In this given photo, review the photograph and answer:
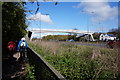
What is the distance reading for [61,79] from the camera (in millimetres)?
3248

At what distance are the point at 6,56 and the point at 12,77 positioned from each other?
5106 millimetres

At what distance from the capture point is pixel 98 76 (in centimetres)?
404

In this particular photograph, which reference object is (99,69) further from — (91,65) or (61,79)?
(61,79)

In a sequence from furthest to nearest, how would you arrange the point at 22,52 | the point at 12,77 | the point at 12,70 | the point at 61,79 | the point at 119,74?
the point at 22,52
the point at 12,70
the point at 12,77
the point at 119,74
the point at 61,79

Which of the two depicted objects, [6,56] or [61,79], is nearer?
[61,79]

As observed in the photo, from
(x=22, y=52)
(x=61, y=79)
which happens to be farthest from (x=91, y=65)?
(x=22, y=52)

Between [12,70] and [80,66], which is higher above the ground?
[80,66]

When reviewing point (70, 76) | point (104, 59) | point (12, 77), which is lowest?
point (12, 77)

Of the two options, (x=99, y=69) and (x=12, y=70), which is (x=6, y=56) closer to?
(x=12, y=70)

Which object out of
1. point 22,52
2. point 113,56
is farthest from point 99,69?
point 22,52

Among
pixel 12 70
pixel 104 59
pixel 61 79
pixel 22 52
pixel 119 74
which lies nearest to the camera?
pixel 61 79

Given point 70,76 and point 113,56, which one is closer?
point 113,56

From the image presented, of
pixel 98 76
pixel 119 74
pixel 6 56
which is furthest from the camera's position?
pixel 6 56

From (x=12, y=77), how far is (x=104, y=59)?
517 centimetres
